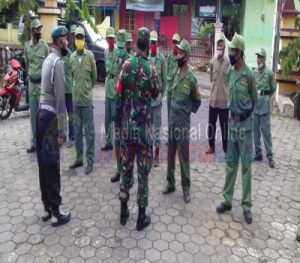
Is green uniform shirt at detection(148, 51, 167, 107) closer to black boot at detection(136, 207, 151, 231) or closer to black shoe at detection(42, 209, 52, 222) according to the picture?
black boot at detection(136, 207, 151, 231)

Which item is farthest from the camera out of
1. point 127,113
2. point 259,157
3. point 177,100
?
point 259,157

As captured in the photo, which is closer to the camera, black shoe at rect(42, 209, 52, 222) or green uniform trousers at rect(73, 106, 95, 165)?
black shoe at rect(42, 209, 52, 222)

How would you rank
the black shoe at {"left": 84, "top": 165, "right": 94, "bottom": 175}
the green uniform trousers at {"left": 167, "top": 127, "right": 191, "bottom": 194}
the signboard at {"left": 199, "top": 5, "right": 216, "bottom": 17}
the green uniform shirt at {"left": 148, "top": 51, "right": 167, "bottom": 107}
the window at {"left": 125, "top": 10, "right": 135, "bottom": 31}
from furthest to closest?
the window at {"left": 125, "top": 10, "right": 135, "bottom": 31}
the signboard at {"left": 199, "top": 5, "right": 216, "bottom": 17}
the green uniform shirt at {"left": 148, "top": 51, "right": 167, "bottom": 107}
the black shoe at {"left": 84, "top": 165, "right": 94, "bottom": 175}
the green uniform trousers at {"left": 167, "top": 127, "right": 191, "bottom": 194}

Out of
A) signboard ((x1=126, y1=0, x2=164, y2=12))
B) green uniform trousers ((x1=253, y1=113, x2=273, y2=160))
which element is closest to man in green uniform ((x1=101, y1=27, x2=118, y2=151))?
green uniform trousers ((x1=253, y1=113, x2=273, y2=160))

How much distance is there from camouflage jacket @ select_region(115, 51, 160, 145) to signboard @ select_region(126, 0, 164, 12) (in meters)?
17.9

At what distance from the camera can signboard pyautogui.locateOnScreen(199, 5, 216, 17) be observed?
66.3 ft

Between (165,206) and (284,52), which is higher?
(284,52)

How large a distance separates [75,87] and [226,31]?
16.0 metres

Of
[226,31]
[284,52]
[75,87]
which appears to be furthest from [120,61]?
[226,31]

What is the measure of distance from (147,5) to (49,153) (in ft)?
59.9

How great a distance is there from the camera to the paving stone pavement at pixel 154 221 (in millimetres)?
3742

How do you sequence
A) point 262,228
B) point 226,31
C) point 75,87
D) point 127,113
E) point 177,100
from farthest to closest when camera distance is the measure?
1. point 226,31
2. point 75,87
3. point 177,100
4. point 262,228
5. point 127,113

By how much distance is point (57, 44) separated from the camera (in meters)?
4.01

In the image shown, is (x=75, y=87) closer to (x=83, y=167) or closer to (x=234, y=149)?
(x=83, y=167)
